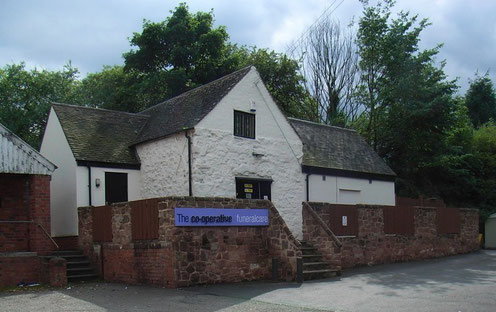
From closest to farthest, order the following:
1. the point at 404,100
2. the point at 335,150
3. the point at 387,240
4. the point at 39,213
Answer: the point at 39,213 → the point at 387,240 → the point at 335,150 → the point at 404,100

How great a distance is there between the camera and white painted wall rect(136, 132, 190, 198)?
1861 cm

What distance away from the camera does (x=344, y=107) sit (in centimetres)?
4181

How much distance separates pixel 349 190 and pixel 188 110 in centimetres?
882

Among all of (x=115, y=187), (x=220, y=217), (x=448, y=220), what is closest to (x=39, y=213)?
(x=115, y=187)

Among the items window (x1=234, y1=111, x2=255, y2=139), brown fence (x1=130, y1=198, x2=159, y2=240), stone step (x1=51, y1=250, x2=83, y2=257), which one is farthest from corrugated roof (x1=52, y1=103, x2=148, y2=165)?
brown fence (x1=130, y1=198, x2=159, y2=240)

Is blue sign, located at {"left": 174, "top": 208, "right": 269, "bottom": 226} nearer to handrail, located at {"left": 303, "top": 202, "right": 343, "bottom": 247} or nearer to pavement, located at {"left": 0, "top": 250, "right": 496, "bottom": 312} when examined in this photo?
pavement, located at {"left": 0, "top": 250, "right": 496, "bottom": 312}

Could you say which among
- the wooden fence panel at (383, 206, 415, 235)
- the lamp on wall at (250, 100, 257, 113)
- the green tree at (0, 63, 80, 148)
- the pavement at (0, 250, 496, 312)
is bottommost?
the pavement at (0, 250, 496, 312)

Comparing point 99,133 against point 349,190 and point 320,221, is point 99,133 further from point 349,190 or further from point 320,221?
point 349,190

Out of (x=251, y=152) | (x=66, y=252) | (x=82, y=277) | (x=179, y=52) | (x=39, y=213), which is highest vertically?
(x=179, y=52)

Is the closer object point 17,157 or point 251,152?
point 17,157

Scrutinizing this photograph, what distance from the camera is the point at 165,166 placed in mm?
19391

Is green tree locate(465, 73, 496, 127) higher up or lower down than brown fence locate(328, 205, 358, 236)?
higher up

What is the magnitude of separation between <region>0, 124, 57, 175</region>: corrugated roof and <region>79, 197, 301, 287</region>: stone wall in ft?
9.46

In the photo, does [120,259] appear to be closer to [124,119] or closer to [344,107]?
[124,119]
